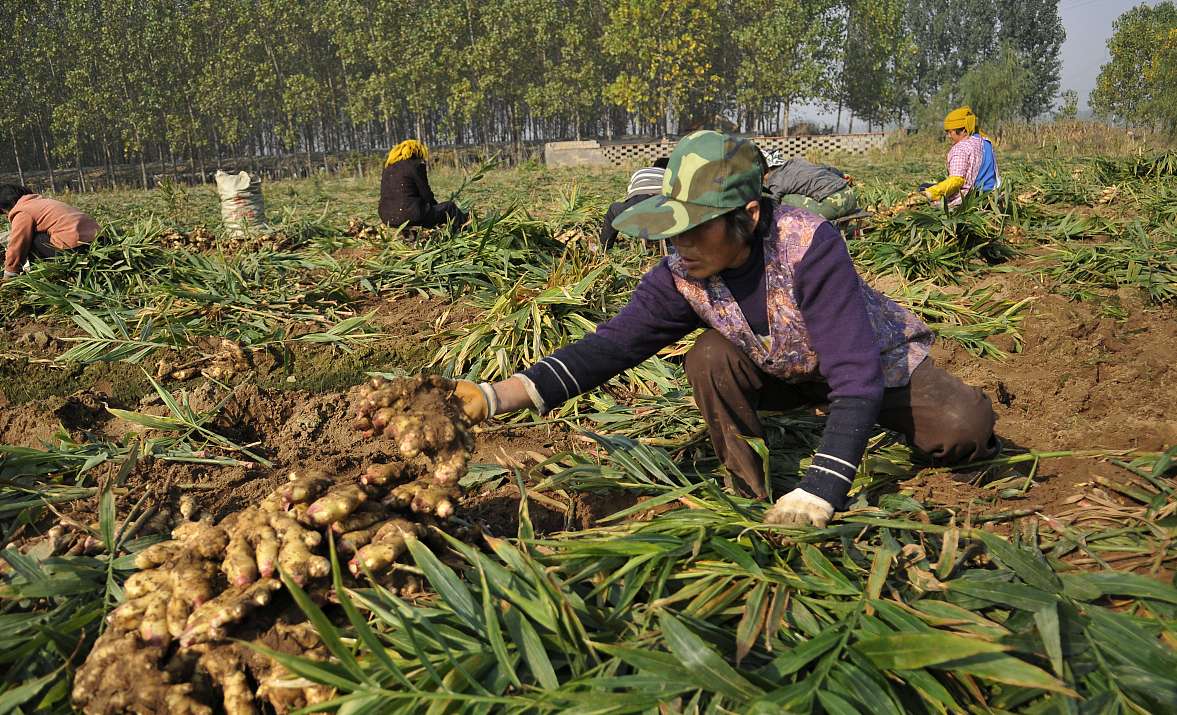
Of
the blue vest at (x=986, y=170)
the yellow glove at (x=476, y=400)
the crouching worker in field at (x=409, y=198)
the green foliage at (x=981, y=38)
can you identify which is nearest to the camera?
the yellow glove at (x=476, y=400)

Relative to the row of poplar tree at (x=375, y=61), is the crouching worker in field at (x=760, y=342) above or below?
below

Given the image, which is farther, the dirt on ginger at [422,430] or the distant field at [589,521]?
the dirt on ginger at [422,430]

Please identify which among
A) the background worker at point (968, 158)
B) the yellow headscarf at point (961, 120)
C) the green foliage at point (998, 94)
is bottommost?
the background worker at point (968, 158)

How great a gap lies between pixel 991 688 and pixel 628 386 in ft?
7.55

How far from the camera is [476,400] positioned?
1.98m

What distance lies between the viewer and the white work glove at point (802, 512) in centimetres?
176

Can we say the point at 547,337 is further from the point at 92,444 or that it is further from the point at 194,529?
the point at 194,529

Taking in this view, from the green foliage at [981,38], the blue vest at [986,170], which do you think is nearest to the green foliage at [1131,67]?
the green foliage at [981,38]

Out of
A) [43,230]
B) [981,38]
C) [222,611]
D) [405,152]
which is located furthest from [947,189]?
[981,38]

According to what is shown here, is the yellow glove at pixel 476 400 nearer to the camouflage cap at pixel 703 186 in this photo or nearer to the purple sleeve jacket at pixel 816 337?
the purple sleeve jacket at pixel 816 337

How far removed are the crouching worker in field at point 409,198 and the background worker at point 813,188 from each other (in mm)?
2644

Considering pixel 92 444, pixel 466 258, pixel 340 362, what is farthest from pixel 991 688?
pixel 466 258

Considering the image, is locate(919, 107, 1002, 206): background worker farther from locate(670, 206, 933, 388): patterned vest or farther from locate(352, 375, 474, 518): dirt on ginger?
locate(352, 375, 474, 518): dirt on ginger

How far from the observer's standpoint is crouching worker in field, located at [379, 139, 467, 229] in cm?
635
